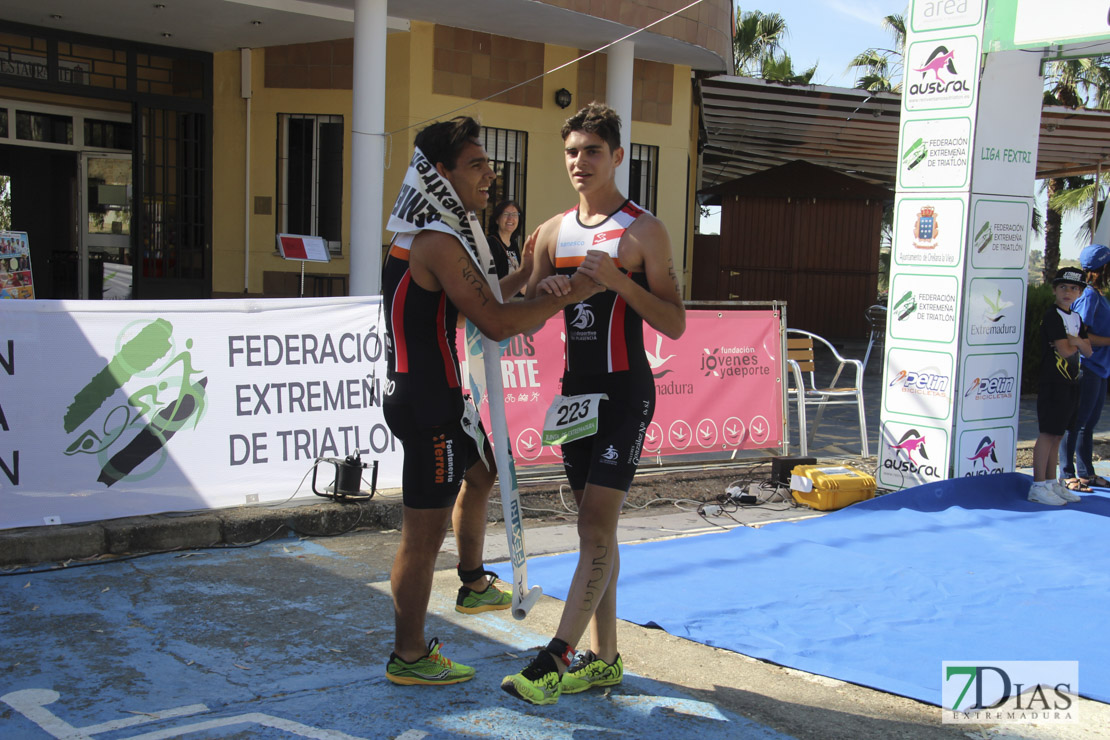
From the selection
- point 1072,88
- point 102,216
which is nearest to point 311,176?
point 102,216

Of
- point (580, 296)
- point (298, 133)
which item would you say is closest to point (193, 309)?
point (580, 296)

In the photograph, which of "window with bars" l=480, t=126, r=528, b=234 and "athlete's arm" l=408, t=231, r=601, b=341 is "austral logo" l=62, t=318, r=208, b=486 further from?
"window with bars" l=480, t=126, r=528, b=234

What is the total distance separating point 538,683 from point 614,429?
3.16 ft

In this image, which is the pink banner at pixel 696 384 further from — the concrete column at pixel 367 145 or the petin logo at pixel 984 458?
the concrete column at pixel 367 145

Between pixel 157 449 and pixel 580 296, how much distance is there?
12.0ft

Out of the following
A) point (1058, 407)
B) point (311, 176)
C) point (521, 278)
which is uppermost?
point (311, 176)

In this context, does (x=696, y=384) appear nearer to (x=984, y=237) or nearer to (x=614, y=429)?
(x=984, y=237)

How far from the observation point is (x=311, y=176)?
1319 cm

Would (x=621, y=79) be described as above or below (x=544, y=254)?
above

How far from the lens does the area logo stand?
7691 mm

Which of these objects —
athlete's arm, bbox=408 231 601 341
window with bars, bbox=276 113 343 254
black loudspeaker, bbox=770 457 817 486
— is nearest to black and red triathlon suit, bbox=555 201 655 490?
athlete's arm, bbox=408 231 601 341

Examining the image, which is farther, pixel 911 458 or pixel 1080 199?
pixel 1080 199

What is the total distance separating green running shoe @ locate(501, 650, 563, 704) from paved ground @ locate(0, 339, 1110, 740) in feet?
0.38

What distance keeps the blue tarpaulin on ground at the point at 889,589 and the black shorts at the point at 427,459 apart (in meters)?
1.54
